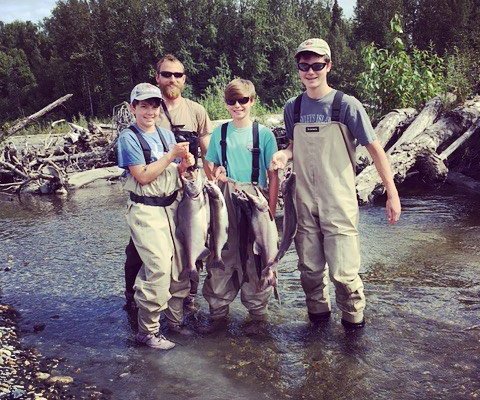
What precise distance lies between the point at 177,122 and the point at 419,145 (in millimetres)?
6758

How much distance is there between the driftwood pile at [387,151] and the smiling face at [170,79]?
5.22 meters

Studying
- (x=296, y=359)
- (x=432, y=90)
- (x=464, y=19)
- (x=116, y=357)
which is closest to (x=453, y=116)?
(x=432, y=90)

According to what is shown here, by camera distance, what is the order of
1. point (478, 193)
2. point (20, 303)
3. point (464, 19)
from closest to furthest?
point (20, 303) → point (478, 193) → point (464, 19)

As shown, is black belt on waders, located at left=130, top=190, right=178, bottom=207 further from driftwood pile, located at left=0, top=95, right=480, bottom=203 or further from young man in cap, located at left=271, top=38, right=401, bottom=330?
driftwood pile, located at left=0, top=95, right=480, bottom=203

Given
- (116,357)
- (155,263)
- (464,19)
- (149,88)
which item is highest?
(464,19)

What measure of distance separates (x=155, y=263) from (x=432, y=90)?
410 inches

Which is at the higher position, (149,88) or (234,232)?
(149,88)

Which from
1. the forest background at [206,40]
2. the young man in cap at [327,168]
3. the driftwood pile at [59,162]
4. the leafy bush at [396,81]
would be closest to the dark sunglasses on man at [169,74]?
the young man in cap at [327,168]

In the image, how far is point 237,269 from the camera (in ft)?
15.3

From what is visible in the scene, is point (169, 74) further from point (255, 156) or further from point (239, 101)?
point (255, 156)

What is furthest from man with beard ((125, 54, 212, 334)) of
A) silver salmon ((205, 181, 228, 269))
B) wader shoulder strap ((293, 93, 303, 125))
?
wader shoulder strap ((293, 93, 303, 125))

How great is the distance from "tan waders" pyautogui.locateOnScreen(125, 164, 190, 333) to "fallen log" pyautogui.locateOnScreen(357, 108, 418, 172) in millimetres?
6641

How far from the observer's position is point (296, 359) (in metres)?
4.34

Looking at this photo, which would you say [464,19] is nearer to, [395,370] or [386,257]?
[386,257]
